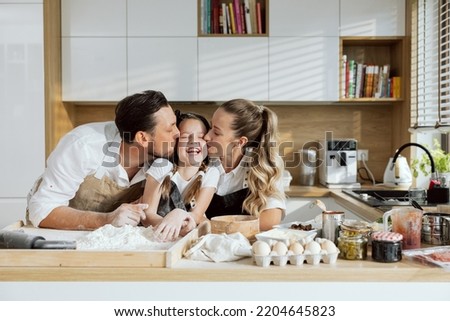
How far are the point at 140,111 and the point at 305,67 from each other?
212 centimetres

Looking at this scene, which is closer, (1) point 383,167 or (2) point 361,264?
(2) point 361,264

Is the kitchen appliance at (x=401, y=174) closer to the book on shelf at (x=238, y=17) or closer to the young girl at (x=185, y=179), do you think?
the book on shelf at (x=238, y=17)

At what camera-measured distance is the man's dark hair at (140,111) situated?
2.29 meters

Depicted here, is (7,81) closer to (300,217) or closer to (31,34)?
(31,34)

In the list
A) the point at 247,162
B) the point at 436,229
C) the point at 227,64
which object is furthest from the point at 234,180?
the point at 227,64

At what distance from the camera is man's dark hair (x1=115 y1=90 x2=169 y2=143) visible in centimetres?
229

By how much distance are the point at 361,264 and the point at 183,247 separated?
1.79ft

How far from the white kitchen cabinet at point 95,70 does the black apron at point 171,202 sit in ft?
6.39

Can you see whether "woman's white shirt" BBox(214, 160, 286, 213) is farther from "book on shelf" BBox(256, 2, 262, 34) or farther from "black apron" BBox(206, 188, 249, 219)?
"book on shelf" BBox(256, 2, 262, 34)

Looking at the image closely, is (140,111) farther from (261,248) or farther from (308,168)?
(308,168)

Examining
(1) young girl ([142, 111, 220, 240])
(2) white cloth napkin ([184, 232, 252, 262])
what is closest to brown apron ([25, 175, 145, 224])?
(1) young girl ([142, 111, 220, 240])

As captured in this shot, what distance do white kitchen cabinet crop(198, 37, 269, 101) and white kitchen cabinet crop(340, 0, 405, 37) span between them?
62cm

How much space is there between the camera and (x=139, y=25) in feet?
13.5

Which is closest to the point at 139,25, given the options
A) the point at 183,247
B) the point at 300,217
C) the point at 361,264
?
the point at 300,217
